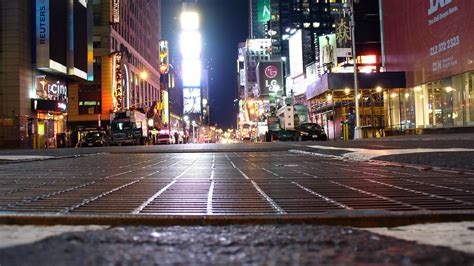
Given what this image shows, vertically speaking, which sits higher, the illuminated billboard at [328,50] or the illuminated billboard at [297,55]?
the illuminated billboard at [297,55]

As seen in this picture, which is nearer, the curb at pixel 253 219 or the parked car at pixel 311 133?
the curb at pixel 253 219

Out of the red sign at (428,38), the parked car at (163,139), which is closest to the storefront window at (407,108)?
the red sign at (428,38)

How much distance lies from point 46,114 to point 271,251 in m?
47.4

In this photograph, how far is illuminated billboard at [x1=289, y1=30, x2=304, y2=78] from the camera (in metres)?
79.6

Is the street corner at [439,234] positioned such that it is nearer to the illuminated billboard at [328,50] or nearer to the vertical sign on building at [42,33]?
the vertical sign on building at [42,33]

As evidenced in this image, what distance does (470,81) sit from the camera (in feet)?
85.8

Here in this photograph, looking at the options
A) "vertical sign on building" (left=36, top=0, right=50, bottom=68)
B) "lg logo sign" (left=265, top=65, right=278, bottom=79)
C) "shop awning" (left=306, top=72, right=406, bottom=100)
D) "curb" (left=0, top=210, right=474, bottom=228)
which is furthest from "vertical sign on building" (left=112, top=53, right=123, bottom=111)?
"curb" (left=0, top=210, right=474, bottom=228)

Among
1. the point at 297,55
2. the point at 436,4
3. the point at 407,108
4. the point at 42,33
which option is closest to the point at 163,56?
the point at 297,55

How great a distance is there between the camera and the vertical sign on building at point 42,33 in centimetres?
4328

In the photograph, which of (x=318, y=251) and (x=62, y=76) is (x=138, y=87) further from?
(x=318, y=251)

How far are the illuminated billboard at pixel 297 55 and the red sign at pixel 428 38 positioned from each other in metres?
40.5

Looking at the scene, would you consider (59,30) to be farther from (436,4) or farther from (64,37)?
(436,4)

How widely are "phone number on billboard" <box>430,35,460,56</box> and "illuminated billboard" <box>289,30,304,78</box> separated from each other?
48.8 m

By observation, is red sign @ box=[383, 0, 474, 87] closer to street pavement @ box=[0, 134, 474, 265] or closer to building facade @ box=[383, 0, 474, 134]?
building facade @ box=[383, 0, 474, 134]
